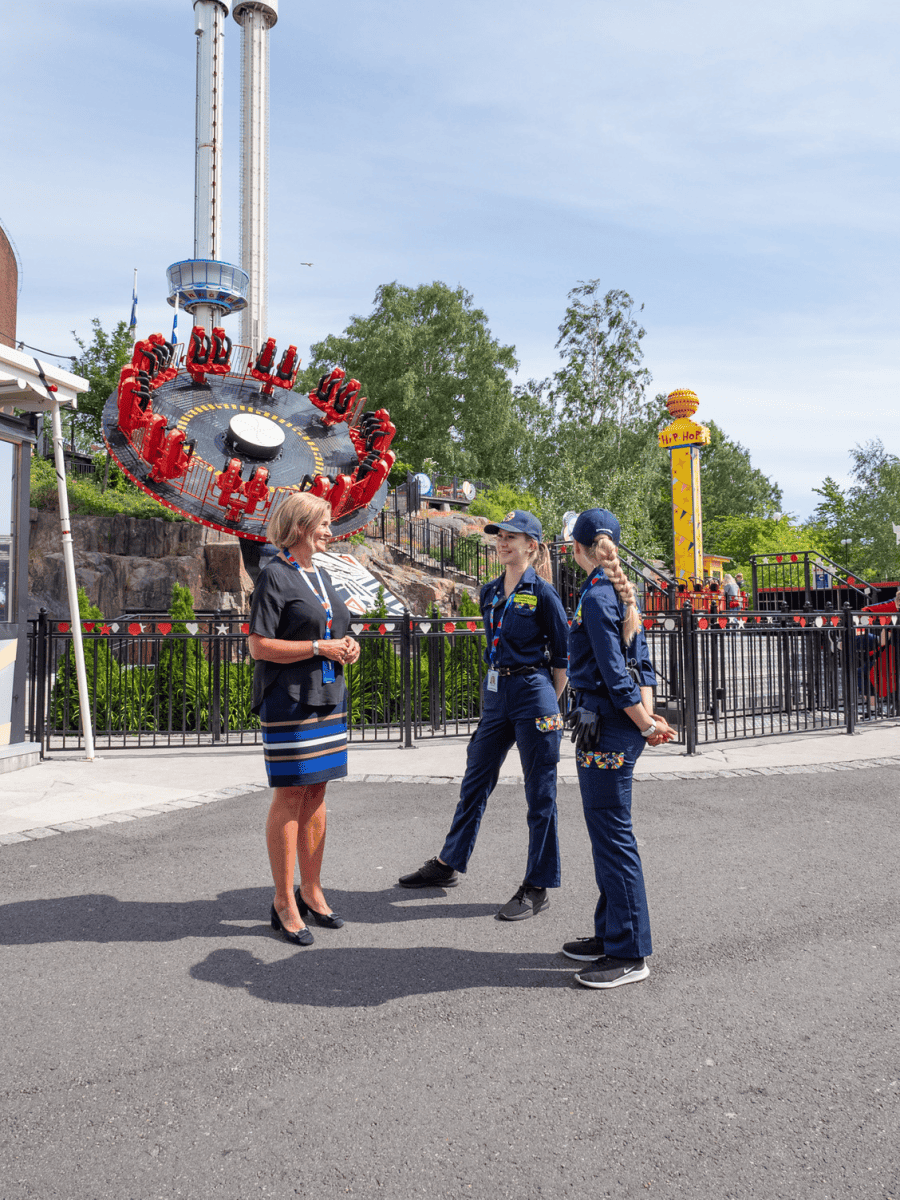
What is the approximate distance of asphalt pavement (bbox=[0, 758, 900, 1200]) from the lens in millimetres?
2465

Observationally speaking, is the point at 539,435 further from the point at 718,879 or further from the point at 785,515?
the point at 718,879

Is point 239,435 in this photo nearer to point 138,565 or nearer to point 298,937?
point 138,565

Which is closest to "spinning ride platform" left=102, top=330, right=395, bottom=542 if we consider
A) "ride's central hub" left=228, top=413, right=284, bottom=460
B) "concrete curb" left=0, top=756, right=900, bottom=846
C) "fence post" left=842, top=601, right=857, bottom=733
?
"ride's central hub" left=228, top=413, right=284, bottom=460

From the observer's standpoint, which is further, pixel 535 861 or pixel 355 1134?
pixel 535 861

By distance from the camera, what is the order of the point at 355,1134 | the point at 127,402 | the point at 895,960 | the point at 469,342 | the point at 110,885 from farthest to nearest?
the point at 469,342 → the point at 127,402 → the point at 110,885 → the point at 895,960 → the point at 355,1134

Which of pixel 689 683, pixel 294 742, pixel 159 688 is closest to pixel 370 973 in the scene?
pixel 294 742

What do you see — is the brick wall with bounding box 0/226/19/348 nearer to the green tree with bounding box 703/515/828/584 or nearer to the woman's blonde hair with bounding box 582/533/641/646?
the woman's blonde hair with bounding box 582/533/641/646

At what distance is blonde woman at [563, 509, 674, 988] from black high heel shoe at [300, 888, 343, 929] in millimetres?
1257

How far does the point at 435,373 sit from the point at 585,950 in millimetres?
51881

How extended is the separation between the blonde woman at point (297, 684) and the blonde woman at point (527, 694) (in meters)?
0.84

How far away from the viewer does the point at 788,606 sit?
80.3 ft

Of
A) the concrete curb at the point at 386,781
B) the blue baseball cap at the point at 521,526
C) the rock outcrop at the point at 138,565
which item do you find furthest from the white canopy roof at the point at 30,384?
the rock outcrop at the point at 138,565

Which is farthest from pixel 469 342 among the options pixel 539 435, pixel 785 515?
pixel 785 515

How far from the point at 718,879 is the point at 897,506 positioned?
1555 inches
